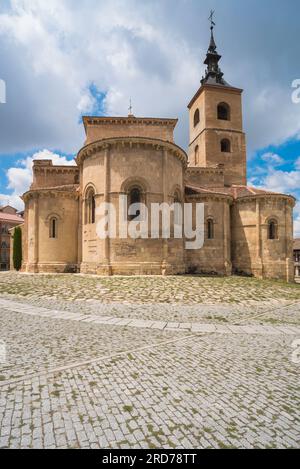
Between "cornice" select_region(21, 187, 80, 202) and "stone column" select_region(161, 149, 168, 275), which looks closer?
"stone column" select_region(161, 149, 168, 275)

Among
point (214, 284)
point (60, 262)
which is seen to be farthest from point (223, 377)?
point (60, 262)

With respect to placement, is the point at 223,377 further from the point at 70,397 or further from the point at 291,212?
the point at 291,212

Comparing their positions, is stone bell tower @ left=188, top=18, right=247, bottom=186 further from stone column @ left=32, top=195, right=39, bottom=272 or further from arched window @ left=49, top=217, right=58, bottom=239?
stone column @ left=32, top=195, right=39, bottom=272

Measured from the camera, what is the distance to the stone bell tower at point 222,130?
32562 mm

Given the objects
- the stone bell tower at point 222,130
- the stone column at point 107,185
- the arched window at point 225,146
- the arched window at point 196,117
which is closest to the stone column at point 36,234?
the stone column at point 107,185

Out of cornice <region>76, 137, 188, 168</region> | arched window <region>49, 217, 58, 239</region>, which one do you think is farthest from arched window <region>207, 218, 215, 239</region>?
arched window <region>49, 217, 58, 239</region>

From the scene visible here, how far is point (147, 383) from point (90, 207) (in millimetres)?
17087

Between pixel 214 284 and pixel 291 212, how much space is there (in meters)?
12.6

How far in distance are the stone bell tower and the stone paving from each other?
27183mm

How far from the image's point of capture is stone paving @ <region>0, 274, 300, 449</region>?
309cm

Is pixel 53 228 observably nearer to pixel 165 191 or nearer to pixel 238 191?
pixel 165 191

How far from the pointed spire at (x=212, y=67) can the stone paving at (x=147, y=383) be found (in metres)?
35.7

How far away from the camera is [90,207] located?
66.3ft
